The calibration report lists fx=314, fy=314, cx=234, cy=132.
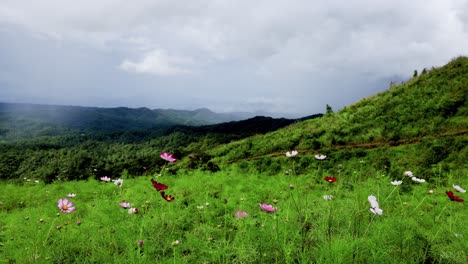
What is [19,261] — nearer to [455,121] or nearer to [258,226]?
[258,226]

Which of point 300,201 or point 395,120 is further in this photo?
point 395,120

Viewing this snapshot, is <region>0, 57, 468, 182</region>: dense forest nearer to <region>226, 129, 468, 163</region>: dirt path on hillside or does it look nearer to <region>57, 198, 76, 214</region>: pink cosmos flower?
<region>226, 129, 468, 163</region>: dirt path on hillside

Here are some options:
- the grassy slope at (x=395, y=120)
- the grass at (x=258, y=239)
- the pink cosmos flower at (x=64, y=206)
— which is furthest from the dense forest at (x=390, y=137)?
the pink cosmos flower at (x=64, y=206)

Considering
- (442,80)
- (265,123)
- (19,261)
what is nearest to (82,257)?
(19,261)

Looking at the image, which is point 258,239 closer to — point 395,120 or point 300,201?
point 300,201

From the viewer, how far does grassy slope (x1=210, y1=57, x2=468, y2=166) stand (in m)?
16.6

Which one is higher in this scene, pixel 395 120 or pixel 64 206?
pixel 395 120

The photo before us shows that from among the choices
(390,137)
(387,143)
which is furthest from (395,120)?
(387,143)

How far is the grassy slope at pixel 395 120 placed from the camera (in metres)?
16.6

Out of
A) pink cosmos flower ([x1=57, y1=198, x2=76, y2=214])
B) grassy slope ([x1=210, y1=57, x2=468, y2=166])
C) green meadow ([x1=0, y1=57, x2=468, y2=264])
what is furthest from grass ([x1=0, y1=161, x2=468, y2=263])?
grassy slope ([x1=210, y1=57, x2=468, y2=166])

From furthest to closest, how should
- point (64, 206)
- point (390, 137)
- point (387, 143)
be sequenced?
point (390, 137), point (387, 143), point (64, 206)

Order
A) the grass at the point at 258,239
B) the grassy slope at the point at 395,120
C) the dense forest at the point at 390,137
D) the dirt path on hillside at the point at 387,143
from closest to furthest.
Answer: the grass at the point at 258,239 → the dense forest at the point at 390,137 → the dirt path on hillside at the point at 387,143 → the grassy slope at the point at 395,120

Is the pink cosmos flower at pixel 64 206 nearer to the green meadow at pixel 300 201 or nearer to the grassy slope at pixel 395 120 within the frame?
the green meadow at pixel 300 201

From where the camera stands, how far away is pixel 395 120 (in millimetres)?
18797
